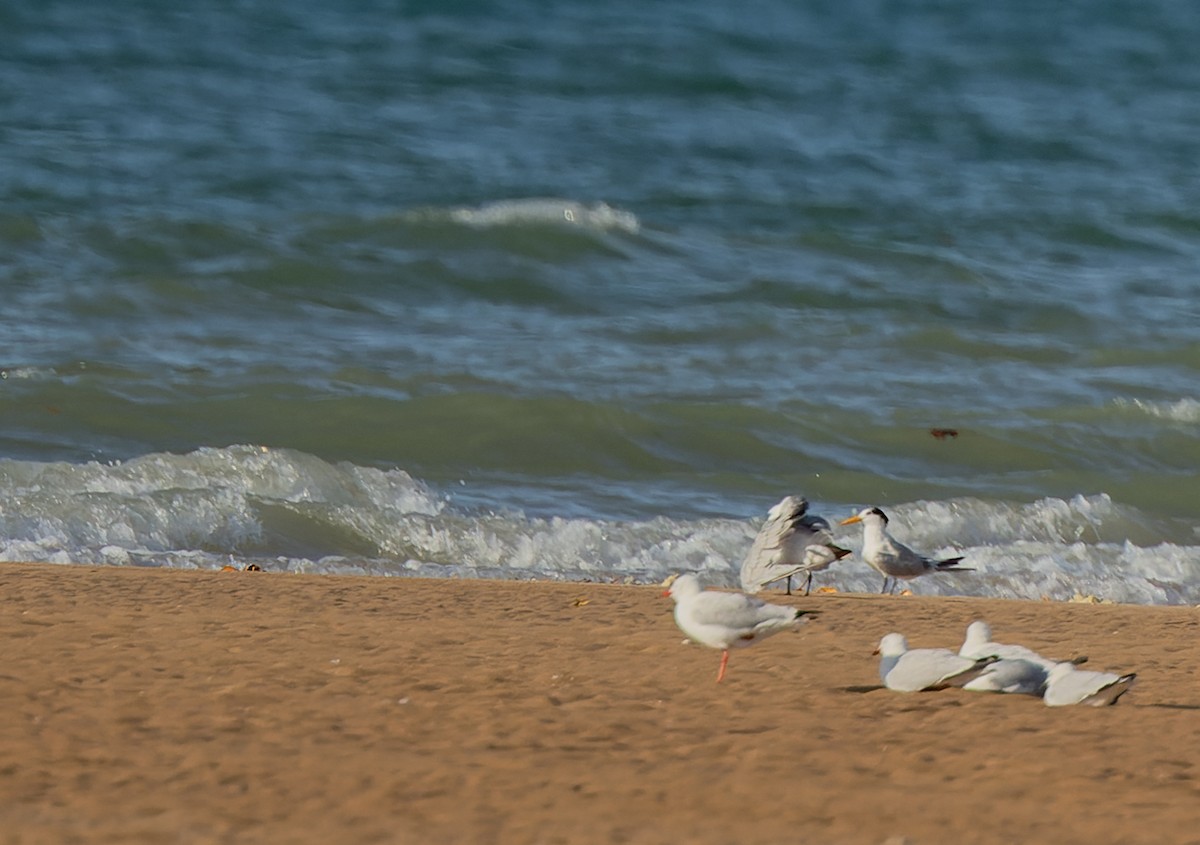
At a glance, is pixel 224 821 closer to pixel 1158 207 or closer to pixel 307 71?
pixel 1158 207

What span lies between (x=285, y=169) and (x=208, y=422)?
6.83 m

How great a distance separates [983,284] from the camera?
42.9 feet

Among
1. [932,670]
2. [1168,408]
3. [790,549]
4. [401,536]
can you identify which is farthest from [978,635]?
[1168,408]

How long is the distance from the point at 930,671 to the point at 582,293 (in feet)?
27.1

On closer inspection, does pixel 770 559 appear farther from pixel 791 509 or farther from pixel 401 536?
pixel 401 536

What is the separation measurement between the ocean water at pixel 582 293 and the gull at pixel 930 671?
94.9 inches

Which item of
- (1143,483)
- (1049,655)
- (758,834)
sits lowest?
(1143,483)

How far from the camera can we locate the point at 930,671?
4062 millimetres

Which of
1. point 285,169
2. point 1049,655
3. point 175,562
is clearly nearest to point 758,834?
point 1049,655

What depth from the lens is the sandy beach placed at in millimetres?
3162

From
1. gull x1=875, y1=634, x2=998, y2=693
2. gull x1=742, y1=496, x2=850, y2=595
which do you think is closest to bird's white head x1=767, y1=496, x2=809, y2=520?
gull x1=742, y1=496, x2=850, y2=595

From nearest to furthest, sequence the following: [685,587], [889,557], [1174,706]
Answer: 1. [1174,706]
2. [685,587]
3. [889,557]

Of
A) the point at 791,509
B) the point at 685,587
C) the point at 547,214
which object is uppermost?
the point at 685,587

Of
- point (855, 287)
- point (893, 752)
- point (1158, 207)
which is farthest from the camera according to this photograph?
point (1158, 207)
